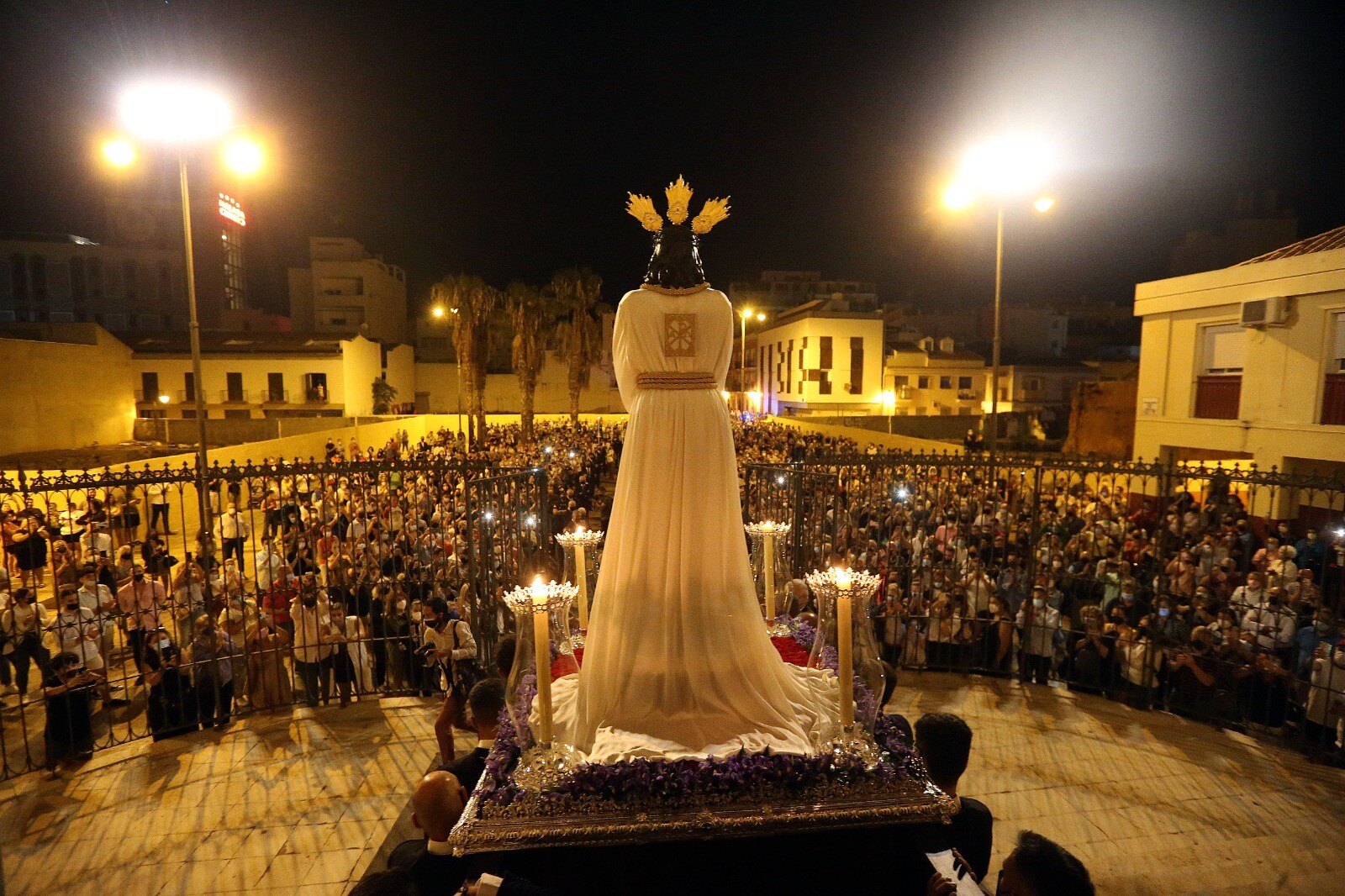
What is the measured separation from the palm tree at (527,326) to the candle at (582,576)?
25386 millimetres

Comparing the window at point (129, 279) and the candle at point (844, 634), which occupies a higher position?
the window at point (129, 279)

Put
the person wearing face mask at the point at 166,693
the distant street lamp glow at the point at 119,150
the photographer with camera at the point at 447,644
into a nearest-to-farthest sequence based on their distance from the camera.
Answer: the person wearing face mask at the point at 166,693, the photographer with camera at the point at 447,644, the distant street lamp glow at the point at 119,150

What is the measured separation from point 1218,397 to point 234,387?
38057 millimetres

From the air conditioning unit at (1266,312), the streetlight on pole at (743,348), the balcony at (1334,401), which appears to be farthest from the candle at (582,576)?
the streetlight on pole at (743,348)

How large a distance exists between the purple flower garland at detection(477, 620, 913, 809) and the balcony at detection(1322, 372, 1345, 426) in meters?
12.9

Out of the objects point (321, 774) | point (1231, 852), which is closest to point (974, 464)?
point (1231, 852)

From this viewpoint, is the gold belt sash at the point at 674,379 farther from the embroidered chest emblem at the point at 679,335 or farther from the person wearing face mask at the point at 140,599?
the person wearing face mask at the point at 140,599

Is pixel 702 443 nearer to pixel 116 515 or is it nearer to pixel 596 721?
pixel 596 721

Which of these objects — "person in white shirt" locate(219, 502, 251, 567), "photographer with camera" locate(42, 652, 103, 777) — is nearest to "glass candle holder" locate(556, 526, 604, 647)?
"person in white shirt" locate(219, 502, 251, 567)

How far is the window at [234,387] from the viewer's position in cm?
3281

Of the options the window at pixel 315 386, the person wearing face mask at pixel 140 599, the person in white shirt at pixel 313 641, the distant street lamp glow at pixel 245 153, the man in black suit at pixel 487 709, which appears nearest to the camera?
the man in black suit at pixel 487 709

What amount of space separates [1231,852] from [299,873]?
246 inches

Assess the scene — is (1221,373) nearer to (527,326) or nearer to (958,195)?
(958,195)

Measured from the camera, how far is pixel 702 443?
157 inches
